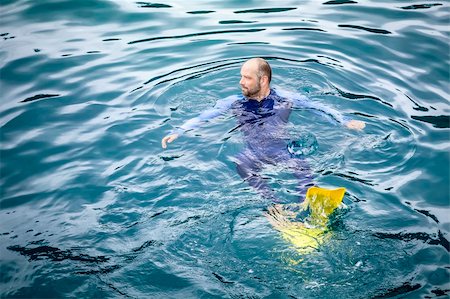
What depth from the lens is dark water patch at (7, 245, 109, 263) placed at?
15.9 feet

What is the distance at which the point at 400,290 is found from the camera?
4.31 metres

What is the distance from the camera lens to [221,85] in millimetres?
8320

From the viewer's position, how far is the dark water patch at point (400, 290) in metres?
4.25

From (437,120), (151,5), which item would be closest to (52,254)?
(437,120)

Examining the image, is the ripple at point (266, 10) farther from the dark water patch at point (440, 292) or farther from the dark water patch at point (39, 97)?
the dark water patch at point (440, 292)

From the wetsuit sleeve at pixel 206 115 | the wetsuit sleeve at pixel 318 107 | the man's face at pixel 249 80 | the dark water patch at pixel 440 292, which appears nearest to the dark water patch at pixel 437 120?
the wetsuit sleeve at pixel 318 107

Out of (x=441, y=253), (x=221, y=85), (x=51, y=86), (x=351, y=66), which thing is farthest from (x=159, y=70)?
(x=441, y=253)

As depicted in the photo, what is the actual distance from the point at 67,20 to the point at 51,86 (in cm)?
312

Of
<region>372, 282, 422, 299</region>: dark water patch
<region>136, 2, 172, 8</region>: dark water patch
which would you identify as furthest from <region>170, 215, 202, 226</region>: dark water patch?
<region>136, 2, 172, 8</region>: dark water patch

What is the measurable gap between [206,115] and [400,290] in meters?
3.66

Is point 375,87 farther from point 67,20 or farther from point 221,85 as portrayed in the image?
point 67,20

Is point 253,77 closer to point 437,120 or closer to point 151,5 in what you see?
point 437,120

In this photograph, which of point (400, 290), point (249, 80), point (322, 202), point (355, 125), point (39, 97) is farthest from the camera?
A: point (39, 97)

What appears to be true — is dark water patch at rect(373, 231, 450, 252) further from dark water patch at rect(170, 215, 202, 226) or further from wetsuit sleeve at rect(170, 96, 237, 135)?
wetsuit sleeve at rect(170, 96, 237, 135)
